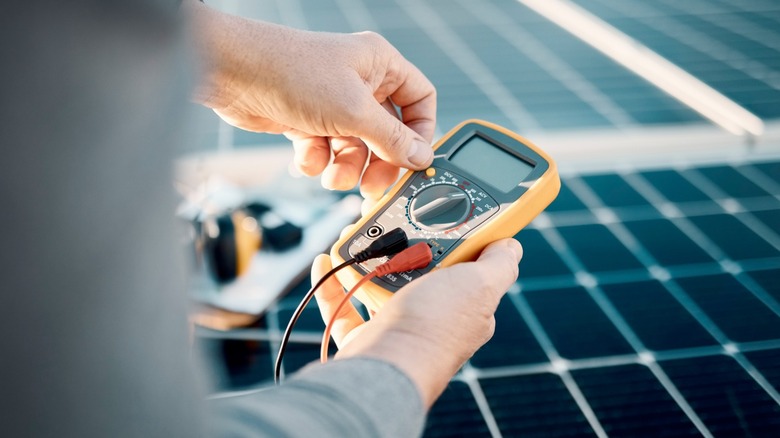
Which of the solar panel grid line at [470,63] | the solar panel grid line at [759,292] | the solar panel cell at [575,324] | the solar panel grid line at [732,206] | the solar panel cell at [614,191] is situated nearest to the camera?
the solar panel cell at [575,324]

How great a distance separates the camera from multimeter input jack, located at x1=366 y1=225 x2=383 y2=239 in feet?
4.03

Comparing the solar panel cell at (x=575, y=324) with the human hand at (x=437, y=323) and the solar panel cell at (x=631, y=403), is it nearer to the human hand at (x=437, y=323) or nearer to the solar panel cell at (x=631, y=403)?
the solar panel cell at (x=631, y=403)

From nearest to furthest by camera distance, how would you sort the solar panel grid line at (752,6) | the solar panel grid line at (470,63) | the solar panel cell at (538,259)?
the solar panel cell at (538,259) → the solar panel grid line at (470,63) → the solar panel grid line at (752,6)

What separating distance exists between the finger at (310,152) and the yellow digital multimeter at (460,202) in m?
0.23

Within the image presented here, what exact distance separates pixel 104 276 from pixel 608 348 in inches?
43.4

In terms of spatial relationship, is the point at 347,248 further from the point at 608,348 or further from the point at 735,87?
the point at 735,87

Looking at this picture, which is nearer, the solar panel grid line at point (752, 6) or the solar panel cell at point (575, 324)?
the solar panel cell at point (575, 324)

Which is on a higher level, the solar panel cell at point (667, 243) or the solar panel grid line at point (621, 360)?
the solar panel cell at point (667, 243)

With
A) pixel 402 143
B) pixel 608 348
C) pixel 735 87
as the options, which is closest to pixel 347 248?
pixel 402 143

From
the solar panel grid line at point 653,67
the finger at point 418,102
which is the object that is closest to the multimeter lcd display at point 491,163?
the finger at point 418,102

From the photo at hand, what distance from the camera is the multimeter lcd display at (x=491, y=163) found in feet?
4.18

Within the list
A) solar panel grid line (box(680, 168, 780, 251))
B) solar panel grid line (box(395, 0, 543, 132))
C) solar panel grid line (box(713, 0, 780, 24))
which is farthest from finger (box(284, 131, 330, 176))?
solar panel grid line (box(713, 0, 780, 24))

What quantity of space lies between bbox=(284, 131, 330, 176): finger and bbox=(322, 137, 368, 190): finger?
0.07ft

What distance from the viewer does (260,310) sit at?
4.78ft
